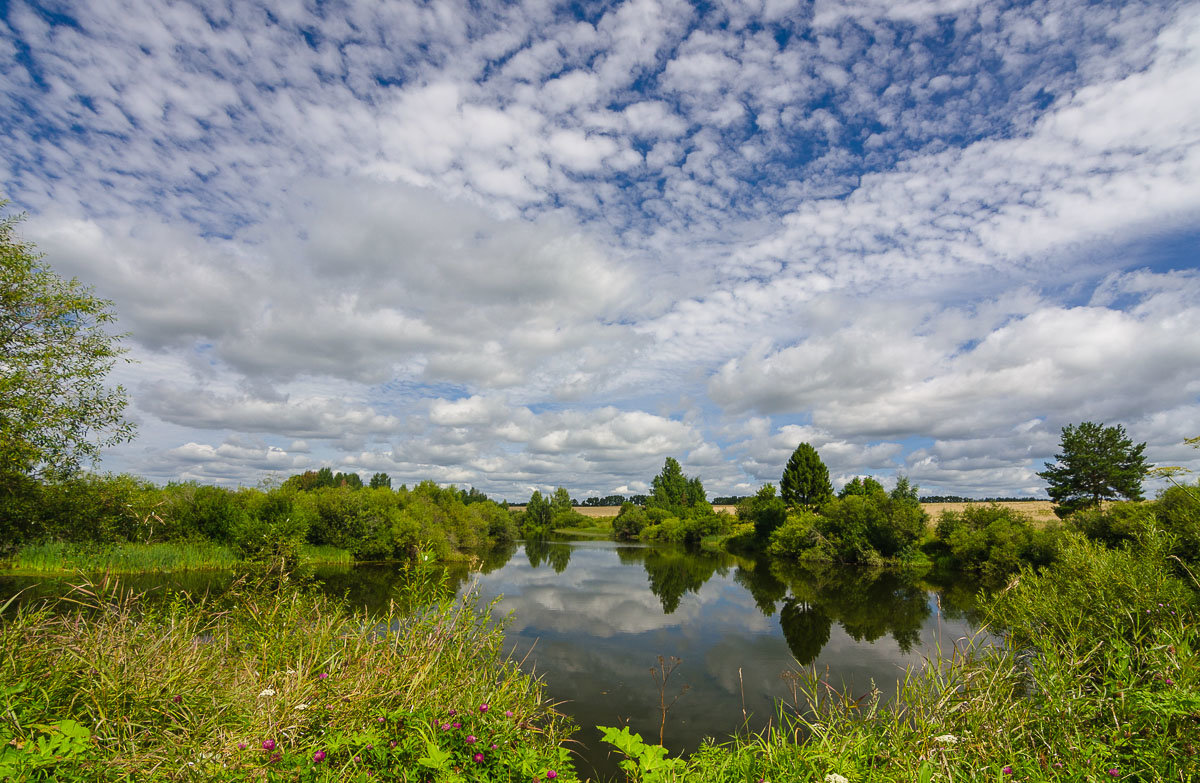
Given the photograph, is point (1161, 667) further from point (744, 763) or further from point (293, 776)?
point (293, 776)

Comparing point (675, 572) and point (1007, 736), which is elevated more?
point (1007, 736)

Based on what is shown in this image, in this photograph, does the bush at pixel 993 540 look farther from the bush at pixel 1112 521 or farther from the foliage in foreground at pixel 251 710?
the foliage in foreground at pixel 251 710

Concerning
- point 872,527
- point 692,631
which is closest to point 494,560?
point 692,631

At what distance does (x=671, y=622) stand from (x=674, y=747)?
12862 mm

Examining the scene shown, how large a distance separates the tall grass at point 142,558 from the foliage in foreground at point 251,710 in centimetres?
1859

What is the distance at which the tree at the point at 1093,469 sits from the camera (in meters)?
38.8

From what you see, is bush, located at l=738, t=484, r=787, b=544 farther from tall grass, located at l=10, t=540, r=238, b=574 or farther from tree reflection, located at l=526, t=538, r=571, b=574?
tall grass, located at l=10, t=540, r=238, b=574

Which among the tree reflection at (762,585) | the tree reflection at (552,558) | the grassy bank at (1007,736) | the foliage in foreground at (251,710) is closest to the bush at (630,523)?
the tree reflection at (552,558)

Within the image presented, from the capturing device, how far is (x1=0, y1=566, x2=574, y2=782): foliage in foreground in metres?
3.47

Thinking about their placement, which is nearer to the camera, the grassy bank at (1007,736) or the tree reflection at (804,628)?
the grassy bank at (1007,736)

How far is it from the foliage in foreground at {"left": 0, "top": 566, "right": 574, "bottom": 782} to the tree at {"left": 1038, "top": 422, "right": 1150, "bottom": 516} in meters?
50.3

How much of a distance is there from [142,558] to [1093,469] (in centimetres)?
6067

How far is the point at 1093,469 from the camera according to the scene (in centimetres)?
3978

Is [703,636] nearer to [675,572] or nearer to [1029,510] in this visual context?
[675,572]
